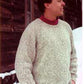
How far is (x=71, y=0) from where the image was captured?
8.67 feet

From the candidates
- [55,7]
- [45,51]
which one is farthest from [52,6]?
[45,51]

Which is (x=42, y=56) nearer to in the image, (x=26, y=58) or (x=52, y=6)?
(x=26, y=58)

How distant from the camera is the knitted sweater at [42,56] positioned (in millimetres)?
1600

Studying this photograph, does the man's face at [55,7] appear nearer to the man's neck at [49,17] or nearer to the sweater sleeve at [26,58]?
the man's neck at [49,17]

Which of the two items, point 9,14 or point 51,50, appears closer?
point 51,50

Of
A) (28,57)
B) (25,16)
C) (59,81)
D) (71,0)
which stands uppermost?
(71,0)

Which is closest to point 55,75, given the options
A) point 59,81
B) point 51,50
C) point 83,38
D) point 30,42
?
point 59,81

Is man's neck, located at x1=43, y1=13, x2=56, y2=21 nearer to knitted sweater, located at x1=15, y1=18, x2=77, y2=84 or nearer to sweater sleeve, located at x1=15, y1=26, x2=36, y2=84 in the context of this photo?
knitted sweater, located at x1=15, y1=18, x2=77, y2=84

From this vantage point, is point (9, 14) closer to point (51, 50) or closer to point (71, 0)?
point (51, 50)

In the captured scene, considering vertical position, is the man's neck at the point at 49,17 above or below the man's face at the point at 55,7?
below

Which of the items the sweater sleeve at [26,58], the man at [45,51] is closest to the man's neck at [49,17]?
the man at [45,51]

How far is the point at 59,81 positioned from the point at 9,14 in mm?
613

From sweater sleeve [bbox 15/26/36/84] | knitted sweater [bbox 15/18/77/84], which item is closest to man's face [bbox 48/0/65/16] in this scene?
knitted sweater [bbox 15/18/77/84]

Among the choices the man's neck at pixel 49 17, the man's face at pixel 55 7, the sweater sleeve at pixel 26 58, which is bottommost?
the sweater sleeve at pixel 26 58
